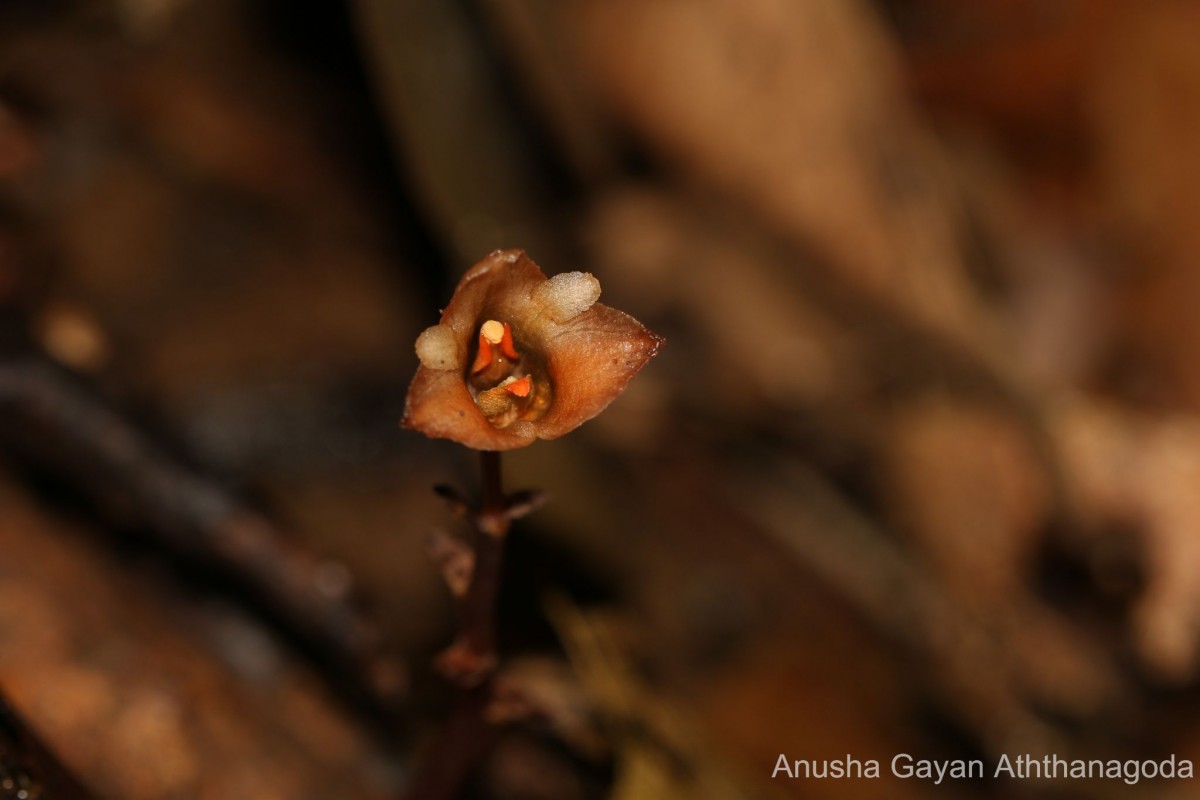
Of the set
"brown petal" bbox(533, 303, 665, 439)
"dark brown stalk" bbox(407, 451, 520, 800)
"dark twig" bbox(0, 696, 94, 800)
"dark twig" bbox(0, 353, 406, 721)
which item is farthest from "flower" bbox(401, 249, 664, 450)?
"dark twig" bbox(0, 353, 406, 721)

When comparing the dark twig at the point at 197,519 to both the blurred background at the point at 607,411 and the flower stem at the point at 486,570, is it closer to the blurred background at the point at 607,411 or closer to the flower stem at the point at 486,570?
the blurred background at the point at 607,411

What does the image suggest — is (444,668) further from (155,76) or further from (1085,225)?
(1085,225)

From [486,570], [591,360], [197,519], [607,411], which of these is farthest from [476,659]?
[607,411]

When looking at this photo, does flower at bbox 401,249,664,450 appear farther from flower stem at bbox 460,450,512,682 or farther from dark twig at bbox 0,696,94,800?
dark twig at bbox 0,696,94,800

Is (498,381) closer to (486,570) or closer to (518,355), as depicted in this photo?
(518,355)

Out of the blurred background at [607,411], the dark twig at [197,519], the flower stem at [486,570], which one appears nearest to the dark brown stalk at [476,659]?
the flower stem at [486,570]

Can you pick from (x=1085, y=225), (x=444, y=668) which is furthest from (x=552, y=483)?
(x=1085, y=225)

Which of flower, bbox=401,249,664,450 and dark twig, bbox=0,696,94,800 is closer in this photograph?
flower, bbox=401,249,664,450

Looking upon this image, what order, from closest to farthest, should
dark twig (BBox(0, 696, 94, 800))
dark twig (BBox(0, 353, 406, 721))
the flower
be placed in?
the flower → dark twig (BBox(0, 696, 94, 800)) → dark twig (BBox(0, 353, 406, 721))
